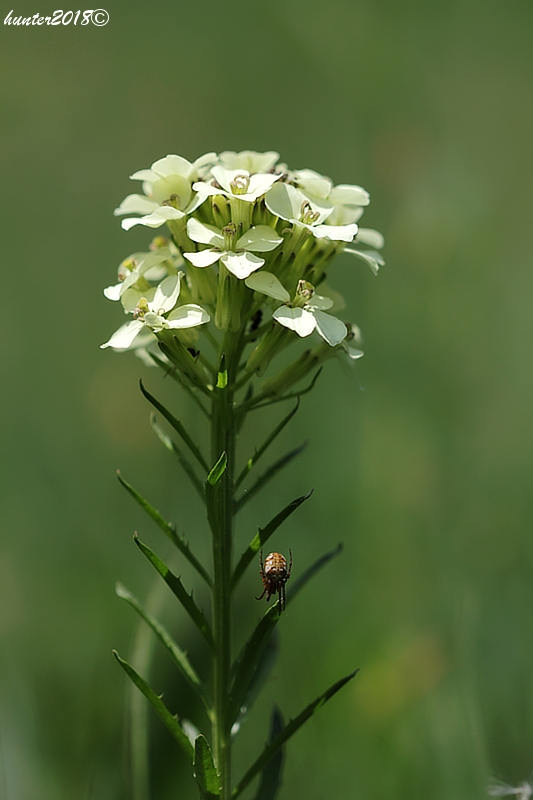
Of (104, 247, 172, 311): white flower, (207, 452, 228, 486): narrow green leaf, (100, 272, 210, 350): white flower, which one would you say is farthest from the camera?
(104, 247, 172, 311): white flower

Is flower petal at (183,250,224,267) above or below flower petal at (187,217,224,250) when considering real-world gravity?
below

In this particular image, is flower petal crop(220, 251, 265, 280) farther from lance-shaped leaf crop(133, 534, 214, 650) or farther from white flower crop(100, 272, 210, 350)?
lance-shaped leaf crop(133, 534, 214, 650)

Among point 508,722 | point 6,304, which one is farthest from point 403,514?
point 6,304

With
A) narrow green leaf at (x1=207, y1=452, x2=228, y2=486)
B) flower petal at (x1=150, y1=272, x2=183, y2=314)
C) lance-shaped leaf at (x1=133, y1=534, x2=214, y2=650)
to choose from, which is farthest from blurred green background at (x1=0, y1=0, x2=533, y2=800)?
flower petal at (x1=150, y1=272, x2=183, y2=314)

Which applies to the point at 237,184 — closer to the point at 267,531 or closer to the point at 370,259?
the point at 370,259

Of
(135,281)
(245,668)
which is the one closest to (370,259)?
(135,281)

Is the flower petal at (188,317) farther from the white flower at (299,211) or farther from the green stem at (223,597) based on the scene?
the white flower at (299,211)

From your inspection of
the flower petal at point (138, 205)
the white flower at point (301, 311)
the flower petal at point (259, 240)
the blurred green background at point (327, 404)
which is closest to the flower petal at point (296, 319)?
the white flower at point (301, 311)
